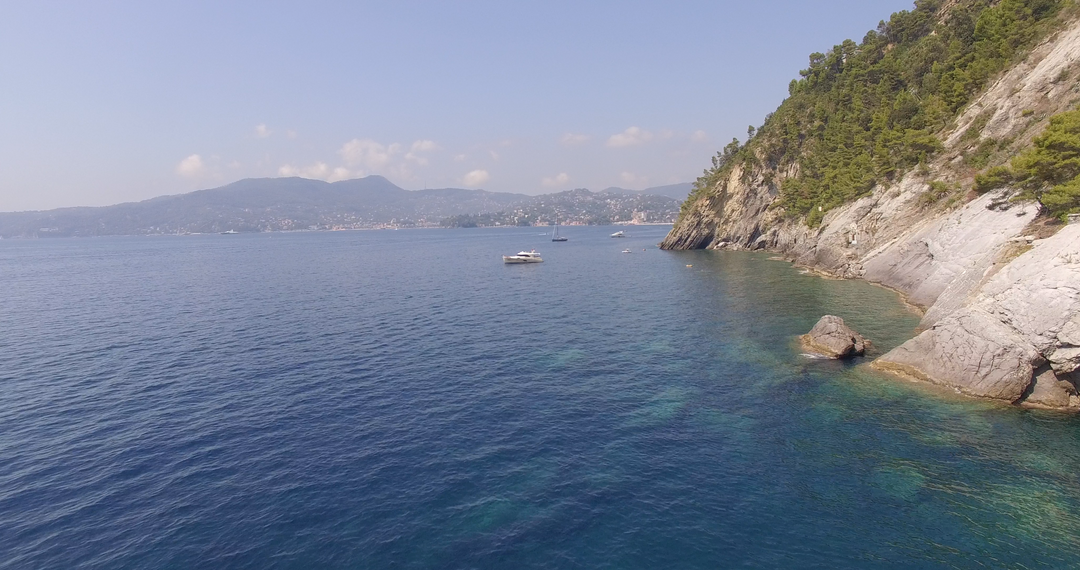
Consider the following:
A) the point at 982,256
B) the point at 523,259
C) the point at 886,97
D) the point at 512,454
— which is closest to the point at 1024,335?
the point at 982,256

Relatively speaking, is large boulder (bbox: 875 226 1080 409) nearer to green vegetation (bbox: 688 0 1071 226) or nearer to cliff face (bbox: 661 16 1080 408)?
cliff face (bbox: 661 16 1080 408)

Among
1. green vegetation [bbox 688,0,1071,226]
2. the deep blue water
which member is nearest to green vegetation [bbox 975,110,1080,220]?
the deep blue water

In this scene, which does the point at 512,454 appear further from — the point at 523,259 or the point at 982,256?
the point at 523,259

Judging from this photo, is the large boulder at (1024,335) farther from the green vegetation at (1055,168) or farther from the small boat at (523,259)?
the small boat at (523,259)

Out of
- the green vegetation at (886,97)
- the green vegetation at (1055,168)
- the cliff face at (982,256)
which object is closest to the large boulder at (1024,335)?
the cliff face at (982,256)

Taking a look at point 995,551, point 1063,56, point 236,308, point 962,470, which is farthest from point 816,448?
point 236,308

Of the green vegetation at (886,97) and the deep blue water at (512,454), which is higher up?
the green vegetation at (886,97)

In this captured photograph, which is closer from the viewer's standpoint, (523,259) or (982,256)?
(982,256)
